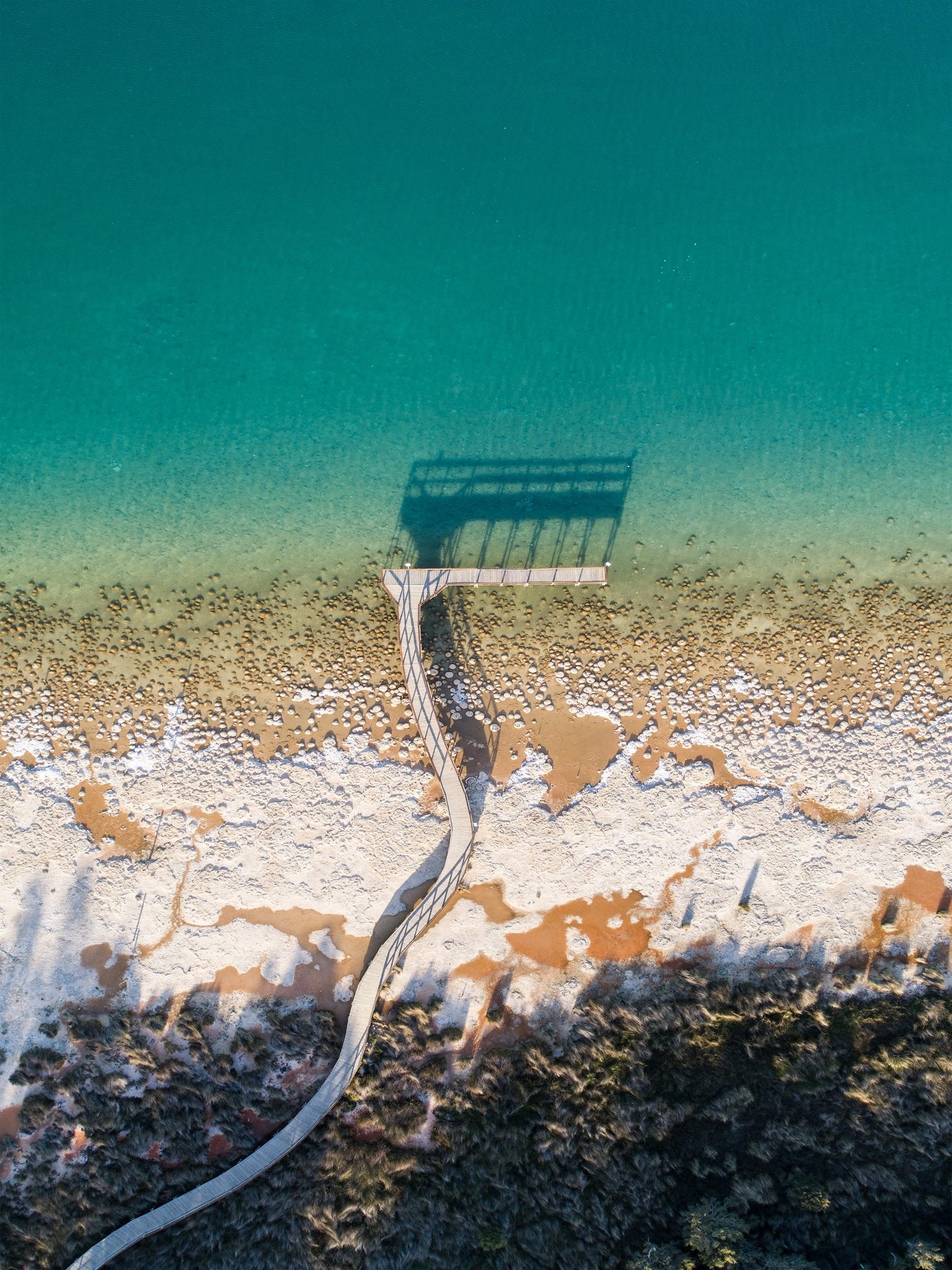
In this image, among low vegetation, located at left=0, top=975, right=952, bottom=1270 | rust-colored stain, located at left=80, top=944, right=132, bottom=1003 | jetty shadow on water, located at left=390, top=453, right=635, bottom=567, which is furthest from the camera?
jetty shadow on water, located at left=390, top=453, right=635, bottom=567

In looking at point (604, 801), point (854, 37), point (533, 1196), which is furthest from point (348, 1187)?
point (854, 37)

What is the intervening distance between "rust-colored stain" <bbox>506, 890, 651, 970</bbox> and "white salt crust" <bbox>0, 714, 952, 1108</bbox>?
151 millimetres

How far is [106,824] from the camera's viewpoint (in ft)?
38.0

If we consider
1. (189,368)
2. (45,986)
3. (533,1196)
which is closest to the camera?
(533,1196)

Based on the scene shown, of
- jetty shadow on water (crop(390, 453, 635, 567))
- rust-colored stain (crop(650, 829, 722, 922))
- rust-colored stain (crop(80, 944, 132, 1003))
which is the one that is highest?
jetty shadow on water (crop(390, 453, 635, 567))

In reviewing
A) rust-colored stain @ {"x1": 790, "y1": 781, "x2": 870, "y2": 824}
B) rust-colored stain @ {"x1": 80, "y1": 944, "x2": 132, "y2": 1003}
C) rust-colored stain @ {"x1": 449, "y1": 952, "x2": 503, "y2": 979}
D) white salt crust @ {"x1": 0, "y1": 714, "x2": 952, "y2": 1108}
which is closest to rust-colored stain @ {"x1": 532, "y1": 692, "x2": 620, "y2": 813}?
white salt crust @ {"x1": 0, "y1": 714, "x2": 952, "y2": 1108}

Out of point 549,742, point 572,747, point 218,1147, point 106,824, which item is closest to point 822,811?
point 572,747

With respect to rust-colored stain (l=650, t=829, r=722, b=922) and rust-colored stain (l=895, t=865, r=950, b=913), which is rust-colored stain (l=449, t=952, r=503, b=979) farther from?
rust-colored stain (l=895, t=865, r=950, b=913)

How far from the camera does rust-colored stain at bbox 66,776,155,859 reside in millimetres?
11516

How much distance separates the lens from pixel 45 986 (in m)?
11.2

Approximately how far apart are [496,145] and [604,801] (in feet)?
40.5

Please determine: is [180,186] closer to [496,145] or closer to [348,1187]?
[496,145]

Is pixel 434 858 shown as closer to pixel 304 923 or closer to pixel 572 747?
pixel 304 923

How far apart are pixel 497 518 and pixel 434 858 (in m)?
6.25
